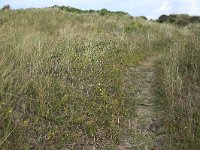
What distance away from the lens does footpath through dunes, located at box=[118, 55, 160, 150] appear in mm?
5309

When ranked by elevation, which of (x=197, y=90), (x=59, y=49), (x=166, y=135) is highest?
(x=59, y=49)

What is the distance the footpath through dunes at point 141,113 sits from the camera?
17.4 feet

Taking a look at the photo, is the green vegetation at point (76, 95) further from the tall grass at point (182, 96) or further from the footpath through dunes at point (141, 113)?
the footpath through dunes at point (141, 113)

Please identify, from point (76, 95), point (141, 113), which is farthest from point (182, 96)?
point (76, 95)

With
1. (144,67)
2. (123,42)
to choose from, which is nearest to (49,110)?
(144,67)

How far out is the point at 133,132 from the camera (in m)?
5.55

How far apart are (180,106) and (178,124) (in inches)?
17.3

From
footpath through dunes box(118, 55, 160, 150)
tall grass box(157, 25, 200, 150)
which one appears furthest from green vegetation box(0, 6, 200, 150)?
footpath through dunes box(118, 55, 160, 150)

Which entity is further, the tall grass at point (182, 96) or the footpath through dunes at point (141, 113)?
the footpath through dunes at point (141, 113)

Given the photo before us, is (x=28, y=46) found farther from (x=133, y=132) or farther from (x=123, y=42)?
(x=123, y=42)

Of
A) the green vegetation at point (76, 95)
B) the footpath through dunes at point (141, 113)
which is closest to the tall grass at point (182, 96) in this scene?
the green vegetation at point (76, 95)

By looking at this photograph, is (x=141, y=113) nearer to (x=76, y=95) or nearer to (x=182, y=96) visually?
(x=182, y=96)

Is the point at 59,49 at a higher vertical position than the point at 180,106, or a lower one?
higher

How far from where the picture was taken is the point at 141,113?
20.0 ft
